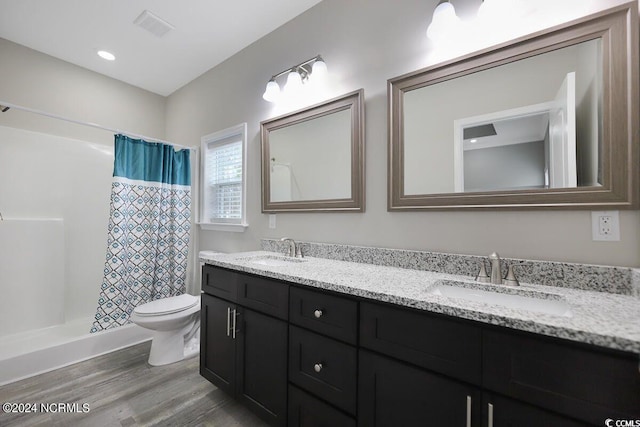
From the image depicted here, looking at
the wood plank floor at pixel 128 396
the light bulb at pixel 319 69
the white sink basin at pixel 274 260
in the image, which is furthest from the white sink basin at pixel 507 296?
the light bulb at pixel 319 69

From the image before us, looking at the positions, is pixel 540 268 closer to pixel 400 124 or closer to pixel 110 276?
pixel 400 124

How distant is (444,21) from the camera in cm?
130

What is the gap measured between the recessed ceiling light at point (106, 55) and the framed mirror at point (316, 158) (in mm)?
1675

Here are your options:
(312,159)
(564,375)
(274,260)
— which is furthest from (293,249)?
(564,375)

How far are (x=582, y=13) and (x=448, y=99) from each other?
54 cm

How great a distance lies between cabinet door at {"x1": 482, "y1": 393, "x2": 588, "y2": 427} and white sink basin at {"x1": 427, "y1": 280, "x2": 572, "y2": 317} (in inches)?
11.2

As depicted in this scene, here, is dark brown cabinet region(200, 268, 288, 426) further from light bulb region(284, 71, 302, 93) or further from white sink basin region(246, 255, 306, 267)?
light bulb region(284, 71, 302, 93)

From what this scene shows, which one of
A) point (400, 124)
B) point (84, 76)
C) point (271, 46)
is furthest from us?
point (84, 76)

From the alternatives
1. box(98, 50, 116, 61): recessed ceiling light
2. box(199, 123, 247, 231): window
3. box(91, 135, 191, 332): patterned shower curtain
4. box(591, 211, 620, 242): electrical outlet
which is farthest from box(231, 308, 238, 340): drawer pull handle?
box(98, 50, 116, 61): recessed ceiling light

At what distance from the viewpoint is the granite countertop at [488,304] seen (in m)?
0.67

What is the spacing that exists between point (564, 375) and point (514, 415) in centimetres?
17

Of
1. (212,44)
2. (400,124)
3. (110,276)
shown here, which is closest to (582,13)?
(400,124)

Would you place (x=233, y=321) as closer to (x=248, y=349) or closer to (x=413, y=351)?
(x=248, y=349)

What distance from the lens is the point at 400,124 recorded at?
1.52 m
